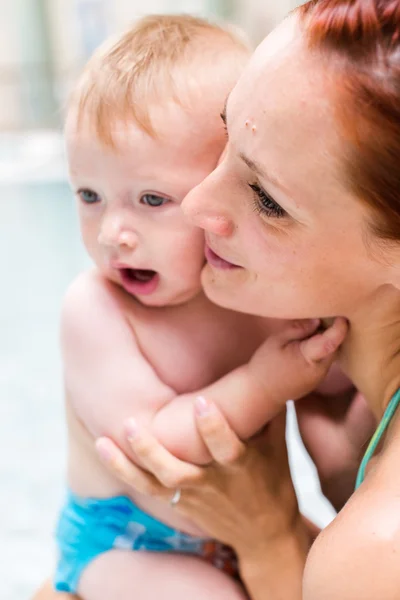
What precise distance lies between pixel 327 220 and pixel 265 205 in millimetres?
71

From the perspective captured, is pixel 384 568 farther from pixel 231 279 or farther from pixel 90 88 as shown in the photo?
pixel 90 88

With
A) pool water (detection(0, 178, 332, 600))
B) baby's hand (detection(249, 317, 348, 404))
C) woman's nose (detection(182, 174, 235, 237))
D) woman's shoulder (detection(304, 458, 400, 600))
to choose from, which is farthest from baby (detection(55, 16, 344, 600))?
pool water (detection(0, 178, 332, 600))

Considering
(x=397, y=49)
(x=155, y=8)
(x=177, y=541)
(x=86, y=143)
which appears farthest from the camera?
(x=155, y=8)

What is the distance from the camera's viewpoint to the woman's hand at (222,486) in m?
0.94

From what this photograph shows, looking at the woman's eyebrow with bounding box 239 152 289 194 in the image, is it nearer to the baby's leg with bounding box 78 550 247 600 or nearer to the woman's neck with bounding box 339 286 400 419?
the woman's neck with bounding box 339 286 400 419

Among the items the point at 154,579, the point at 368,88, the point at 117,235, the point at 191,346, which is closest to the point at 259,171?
the point at 368,88

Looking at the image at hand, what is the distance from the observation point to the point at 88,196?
3.19 ft

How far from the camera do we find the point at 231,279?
33.5 inches

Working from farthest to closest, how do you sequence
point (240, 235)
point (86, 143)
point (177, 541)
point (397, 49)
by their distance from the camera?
1. point (177, 541)
2. point (86, 143)
3. point (240, 235)
4. point (397, 49)

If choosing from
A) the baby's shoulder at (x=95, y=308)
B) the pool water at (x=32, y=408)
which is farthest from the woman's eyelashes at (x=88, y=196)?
the pool water at (x=32, y=408)

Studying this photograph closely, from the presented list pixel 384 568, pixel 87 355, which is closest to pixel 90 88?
pixel 87 355

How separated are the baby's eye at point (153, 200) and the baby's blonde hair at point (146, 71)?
7 centimetres

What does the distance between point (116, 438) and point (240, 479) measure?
16cm

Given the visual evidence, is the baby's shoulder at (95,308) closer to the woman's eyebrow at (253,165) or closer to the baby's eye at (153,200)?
the baby's eye at (153,200)
